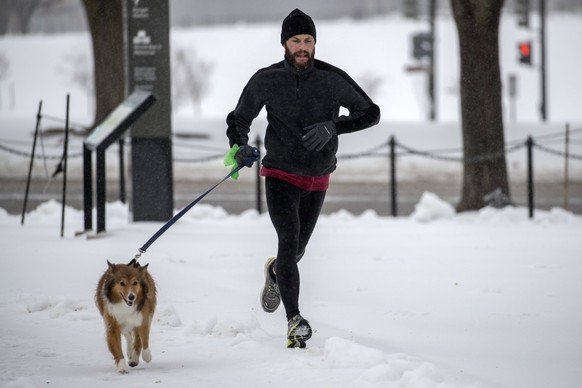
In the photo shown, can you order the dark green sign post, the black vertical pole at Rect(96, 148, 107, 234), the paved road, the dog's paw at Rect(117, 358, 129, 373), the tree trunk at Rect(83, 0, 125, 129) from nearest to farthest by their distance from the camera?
the dog's paw at Rect(117, 358, 129, 373) → the black vertical pole at Rect(96, 148, 107, 234) → the dark green sign post → the paved road → the tree trunk at Rect(83, 0, 125, 129)

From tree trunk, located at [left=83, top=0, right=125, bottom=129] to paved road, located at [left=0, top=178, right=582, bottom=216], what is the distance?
190cm

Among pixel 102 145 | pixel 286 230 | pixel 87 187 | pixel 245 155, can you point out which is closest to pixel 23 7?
pixel 87 187

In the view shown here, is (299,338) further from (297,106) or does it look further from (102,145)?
(102,145)

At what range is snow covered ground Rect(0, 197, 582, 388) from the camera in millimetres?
5086

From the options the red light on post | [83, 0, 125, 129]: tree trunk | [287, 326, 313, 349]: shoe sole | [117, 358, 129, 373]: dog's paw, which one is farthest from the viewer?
the red light on post

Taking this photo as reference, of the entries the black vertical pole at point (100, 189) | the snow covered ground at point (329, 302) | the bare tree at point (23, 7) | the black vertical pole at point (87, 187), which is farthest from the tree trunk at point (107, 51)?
the bare tree at point (23, 7)

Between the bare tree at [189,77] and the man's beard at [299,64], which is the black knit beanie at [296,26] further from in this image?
the bare tree at [189,77]

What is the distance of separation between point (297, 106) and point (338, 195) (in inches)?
557

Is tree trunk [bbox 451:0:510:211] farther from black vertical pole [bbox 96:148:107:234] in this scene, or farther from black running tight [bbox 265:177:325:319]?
black running tight [bbox 265:177:325:319]

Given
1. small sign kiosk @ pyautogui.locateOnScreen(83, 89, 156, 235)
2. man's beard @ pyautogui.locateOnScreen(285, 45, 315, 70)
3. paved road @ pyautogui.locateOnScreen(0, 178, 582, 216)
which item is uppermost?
man's beard @ pyautogui.locateOnScreen(285, 45, 315, 70)

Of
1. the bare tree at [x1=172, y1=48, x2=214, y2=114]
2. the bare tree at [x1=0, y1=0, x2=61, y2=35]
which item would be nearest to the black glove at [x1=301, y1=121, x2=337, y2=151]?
the bare tree at [x1=0, y1=0, x2=61, y2=35]

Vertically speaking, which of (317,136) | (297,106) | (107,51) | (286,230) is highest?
(107,51)

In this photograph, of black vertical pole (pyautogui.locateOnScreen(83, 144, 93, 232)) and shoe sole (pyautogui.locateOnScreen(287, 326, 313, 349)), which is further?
black vertical pole (pyautogui.locateOnScreen(83, 144, 93, 232))

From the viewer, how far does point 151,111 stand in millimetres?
12188
